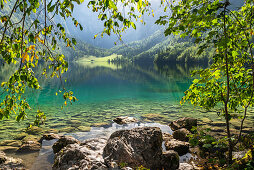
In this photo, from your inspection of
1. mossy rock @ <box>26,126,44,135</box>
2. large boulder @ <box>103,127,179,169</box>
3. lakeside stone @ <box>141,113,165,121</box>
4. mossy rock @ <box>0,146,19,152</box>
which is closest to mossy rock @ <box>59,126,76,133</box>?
mossy rock @ <box>26,126,44,135</box>

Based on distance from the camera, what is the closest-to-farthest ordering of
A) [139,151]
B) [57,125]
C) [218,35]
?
[218,35], [139,151], [57,125]

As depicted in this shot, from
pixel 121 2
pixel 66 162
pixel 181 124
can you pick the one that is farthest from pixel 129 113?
pixel 121 2

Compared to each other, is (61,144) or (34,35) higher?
(34,35)

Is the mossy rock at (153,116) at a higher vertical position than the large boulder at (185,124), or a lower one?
lower

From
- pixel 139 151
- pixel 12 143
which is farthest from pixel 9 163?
pixel 139 151

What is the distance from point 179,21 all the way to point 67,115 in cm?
2095

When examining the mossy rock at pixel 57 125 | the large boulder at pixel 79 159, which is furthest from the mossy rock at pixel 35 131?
the large boulder at pixel 79 159

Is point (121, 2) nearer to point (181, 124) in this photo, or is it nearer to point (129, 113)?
point (181, 124)

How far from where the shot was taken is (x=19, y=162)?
10633 mm

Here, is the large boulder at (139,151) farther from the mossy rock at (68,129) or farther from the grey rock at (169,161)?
the mossy rock at (68,129)

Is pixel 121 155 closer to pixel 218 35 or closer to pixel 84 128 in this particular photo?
pixel 218 35

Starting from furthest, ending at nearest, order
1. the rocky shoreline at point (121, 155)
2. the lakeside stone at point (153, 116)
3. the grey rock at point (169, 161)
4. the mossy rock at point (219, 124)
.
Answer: the lakeside stone at point (153, 116)
the mossy rock at point (219, 124)
the grey rock at point (169, 161)
the rocky shoreline at point (121, 155)

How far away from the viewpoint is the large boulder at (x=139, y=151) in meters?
8.75

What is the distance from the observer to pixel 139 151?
920cm
